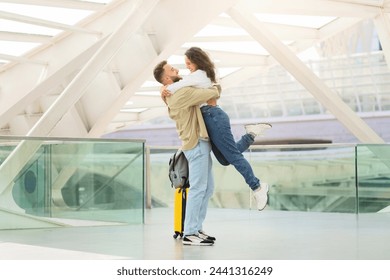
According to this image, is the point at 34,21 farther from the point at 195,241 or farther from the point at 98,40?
the point at 195,241

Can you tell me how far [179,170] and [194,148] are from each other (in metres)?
0.47

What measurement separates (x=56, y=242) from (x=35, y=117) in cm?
1134

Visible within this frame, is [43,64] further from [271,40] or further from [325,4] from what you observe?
[325,4]

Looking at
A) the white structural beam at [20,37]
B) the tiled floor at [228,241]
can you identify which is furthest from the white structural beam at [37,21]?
the tiled floor at [228,241]

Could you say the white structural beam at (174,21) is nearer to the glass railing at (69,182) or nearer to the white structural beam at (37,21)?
the white structural beam at (37,21)

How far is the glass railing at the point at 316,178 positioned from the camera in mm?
12984

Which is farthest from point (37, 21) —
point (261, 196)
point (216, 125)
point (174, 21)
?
point (261, 196)

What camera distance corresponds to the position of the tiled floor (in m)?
6.87

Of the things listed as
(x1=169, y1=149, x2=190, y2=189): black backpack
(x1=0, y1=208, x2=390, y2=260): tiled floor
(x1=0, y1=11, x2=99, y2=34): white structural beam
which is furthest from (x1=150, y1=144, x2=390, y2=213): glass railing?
(x1=169, y1=149, x2=190, y2=189): black backpack

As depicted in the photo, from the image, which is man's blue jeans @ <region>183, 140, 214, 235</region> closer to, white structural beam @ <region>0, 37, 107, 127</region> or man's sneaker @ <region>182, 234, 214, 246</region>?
man's sneaker @ <region>182, 234, 214, 246</region>

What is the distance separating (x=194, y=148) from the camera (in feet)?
25.3

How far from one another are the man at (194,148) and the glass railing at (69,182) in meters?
2.70

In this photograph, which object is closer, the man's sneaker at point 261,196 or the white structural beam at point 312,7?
the man's sneaker at point 261,196

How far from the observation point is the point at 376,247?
7492 mm
